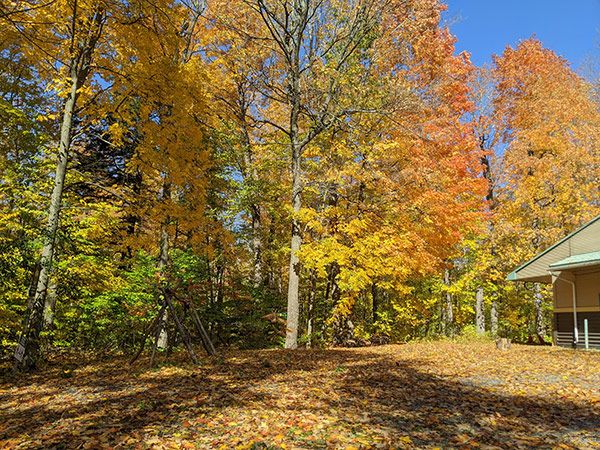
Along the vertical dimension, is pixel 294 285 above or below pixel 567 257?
below

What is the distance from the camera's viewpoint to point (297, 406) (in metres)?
5.79

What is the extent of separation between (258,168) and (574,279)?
1359cm

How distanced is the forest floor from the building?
720 centimetres

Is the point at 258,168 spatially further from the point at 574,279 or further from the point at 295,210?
the point at 574,279

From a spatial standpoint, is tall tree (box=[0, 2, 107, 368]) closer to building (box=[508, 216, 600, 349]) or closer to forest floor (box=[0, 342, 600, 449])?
forest floor (box=[0, 342, 600, 449])

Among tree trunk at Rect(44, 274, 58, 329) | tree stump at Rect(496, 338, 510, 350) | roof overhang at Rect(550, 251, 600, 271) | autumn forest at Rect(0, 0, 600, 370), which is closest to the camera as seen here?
autumn forest at Rect(0, 0, 600, 370)

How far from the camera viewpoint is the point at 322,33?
14.0m

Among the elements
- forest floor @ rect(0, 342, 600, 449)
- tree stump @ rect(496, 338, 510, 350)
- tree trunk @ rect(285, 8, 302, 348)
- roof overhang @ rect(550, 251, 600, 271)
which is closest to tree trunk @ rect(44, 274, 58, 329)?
forest floor @ rect(0, 342, 600, 449)

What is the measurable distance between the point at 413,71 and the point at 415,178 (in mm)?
4834

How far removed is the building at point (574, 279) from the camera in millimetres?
15461

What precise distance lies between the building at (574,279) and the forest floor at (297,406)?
23.6 feet

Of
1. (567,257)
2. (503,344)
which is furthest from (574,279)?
(503,344)

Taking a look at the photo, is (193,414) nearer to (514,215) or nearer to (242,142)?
(242,142)

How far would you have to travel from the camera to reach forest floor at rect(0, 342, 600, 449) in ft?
14.7
